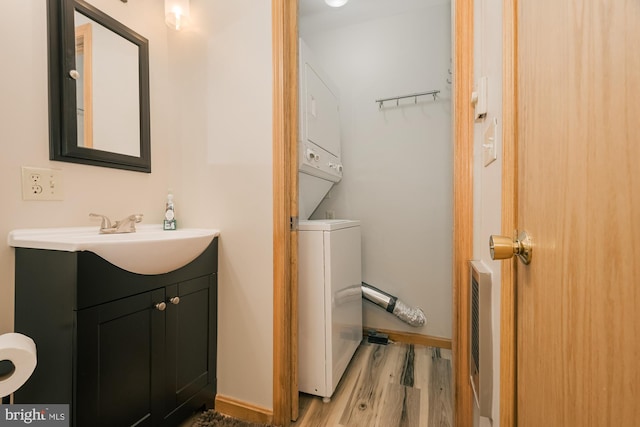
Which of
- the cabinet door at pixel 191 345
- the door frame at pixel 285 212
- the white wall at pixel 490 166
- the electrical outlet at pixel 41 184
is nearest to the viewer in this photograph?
the white wall at pixel 490 166

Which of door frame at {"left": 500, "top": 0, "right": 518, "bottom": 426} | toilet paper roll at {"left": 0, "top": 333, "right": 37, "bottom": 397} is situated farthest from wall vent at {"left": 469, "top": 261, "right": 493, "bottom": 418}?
toilet paper roll at {"left": 0, "top": 333, "right": 37, "bottom": 397}

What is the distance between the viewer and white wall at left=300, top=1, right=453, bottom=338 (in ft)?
7.13

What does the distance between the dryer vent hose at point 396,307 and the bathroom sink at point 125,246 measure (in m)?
1.45

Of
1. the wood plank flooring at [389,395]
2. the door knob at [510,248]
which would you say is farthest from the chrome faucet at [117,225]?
the door knob at [510,248]

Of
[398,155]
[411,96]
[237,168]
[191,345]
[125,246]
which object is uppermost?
[411,96]

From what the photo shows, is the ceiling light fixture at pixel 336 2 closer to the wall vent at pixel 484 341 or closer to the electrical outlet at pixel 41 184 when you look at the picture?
the electrical outlet at pixel 41 184

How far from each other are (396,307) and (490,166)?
1649 millimetres

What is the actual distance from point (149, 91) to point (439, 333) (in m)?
2.51

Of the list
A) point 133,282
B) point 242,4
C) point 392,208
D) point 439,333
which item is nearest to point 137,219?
point 133,282

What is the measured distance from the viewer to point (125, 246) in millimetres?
973

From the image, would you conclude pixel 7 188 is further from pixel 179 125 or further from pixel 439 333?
pixel 439 333

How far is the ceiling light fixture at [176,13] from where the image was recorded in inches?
58.4

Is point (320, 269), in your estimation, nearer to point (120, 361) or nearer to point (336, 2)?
point (120, 361)

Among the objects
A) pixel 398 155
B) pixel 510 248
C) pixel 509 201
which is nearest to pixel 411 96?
pixel 398 155
